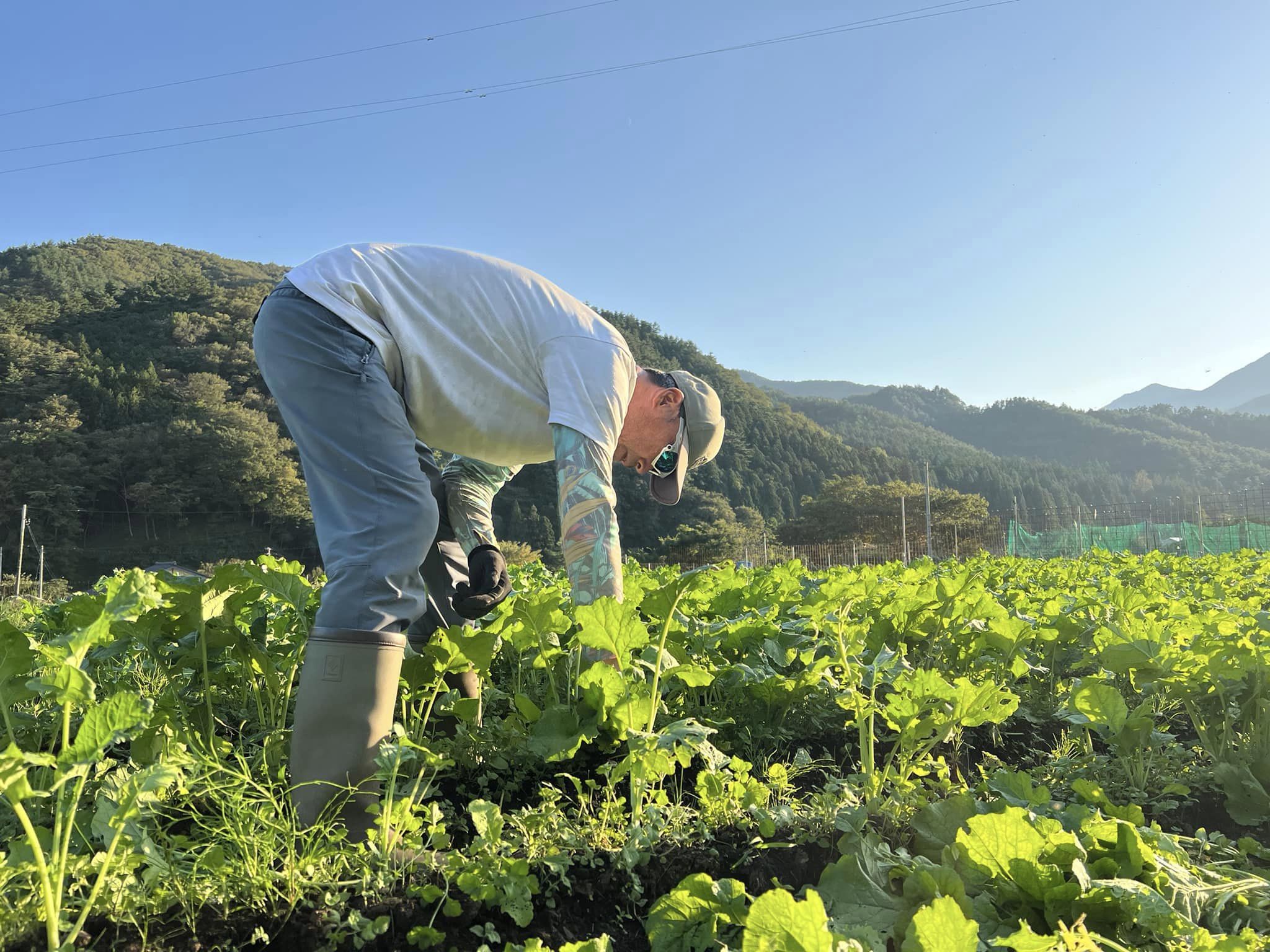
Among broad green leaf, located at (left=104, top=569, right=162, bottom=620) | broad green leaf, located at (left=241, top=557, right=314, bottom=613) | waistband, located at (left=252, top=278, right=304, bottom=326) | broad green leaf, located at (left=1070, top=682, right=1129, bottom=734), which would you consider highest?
waistband, located at (left=252, top=278, right=304, bottom=326)

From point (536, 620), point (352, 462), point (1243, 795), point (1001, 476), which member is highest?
point (1001, 476)

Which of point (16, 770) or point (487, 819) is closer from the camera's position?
point (16, 770)

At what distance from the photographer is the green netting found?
819 inches

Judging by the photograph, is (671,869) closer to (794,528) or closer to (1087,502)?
(794,528)

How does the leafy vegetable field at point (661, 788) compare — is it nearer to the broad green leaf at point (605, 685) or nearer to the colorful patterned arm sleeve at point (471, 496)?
the broad green leaf at point (605, 685)

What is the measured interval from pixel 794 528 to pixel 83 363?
52.1 m

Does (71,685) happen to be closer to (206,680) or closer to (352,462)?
(352,462)

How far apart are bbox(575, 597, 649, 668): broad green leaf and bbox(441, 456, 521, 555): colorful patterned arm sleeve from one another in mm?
778

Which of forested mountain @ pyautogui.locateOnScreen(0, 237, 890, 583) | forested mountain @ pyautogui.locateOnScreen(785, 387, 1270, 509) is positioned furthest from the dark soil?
forested mountain @ pyautogui.locateOnScreen(785, 387, 1270, 509)

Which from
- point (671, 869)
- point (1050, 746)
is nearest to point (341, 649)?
point (671, 869)

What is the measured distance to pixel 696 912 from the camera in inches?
40.5

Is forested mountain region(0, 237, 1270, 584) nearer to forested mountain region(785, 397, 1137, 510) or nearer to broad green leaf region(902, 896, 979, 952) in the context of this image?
forested mountain region(785, 397, 1137, 510)

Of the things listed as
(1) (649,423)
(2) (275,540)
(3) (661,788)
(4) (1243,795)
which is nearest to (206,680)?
(3) (661,788)

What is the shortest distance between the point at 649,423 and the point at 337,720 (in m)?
1.17
